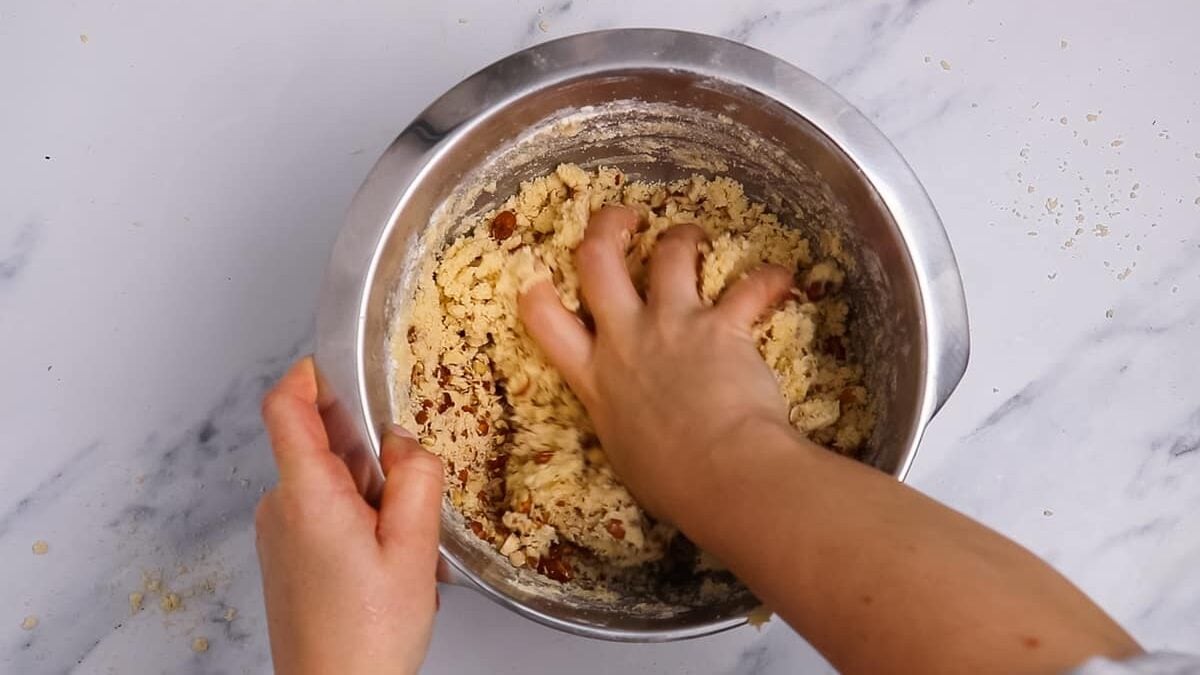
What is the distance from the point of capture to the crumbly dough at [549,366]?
72 centimetres

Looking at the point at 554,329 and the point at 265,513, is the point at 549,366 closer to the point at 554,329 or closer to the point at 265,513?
the point at 554,329

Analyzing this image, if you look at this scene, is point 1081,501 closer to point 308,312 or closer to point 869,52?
point 869,52

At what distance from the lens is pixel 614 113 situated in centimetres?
71

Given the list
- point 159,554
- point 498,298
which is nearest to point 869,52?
point 498,298

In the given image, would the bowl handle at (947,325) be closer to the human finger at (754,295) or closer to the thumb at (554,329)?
the human finger at (754,295)

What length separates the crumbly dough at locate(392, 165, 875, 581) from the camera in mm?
724

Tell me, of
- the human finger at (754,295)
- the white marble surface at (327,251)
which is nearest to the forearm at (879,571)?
the human finger at (754,295)

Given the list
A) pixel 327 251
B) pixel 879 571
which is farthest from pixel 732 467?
pixel 327 251

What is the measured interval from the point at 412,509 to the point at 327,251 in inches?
11.5

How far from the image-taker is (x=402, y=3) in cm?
83

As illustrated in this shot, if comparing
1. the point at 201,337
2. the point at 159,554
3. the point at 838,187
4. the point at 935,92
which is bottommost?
the point at 159,554

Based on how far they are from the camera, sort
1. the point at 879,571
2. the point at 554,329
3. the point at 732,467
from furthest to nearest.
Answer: the point at 554,329 < the point at 732,467 < the point at 879,571

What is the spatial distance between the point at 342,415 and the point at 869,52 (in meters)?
0.53

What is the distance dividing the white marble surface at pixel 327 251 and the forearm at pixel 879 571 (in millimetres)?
235
